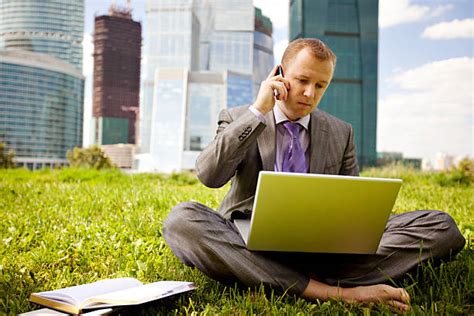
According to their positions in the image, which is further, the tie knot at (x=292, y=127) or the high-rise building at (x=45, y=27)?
the high-rise building at (x=45, y=27)

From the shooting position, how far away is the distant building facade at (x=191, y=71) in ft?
349

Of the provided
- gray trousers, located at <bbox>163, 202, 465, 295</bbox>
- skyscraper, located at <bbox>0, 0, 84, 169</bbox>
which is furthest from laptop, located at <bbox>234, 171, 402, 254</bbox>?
skyscraper, located at <bbox>0, 0, 84, 169</bbox>

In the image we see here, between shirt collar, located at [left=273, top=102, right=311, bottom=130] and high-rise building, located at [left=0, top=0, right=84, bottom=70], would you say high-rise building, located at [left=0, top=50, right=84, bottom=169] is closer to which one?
high-rise building, located at [left=0, top=0, right=84, bottom=70]

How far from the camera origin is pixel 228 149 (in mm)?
2281

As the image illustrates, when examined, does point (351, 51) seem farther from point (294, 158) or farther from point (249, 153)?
point (249, 153)

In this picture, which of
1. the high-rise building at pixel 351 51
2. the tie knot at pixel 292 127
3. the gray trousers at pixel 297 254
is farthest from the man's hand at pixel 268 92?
the high-rise building at pixel 351 51

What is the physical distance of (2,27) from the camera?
107500 millimetres

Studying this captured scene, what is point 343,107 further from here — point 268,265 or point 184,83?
point 268,265

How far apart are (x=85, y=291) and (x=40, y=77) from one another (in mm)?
110962

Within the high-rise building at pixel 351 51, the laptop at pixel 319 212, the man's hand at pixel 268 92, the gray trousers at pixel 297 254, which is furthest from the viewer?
the high-rise building at pixel 351 51

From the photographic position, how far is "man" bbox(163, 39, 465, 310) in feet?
7.28

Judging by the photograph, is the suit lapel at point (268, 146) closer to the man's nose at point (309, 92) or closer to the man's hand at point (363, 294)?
the man's nose at point (309, 92)

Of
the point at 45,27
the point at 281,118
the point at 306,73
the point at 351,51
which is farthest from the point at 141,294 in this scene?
the point at 45,27

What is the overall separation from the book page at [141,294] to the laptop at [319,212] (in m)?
0.36
